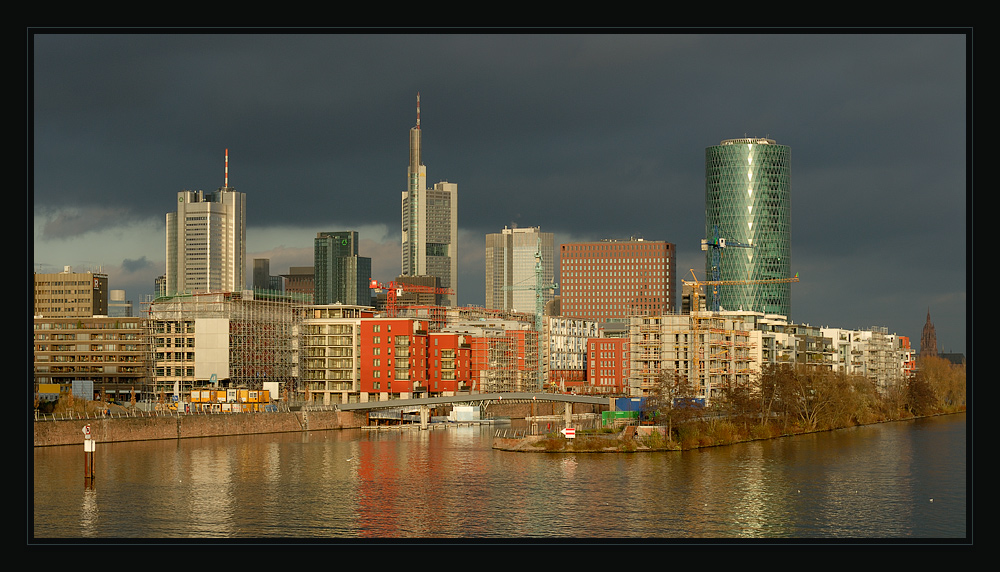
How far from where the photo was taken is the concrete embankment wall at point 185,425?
101688mm

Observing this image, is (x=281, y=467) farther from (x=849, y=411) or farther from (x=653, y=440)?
(x=849, y=411)

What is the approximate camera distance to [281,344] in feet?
553

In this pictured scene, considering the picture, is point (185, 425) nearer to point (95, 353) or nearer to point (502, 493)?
point (95, 353)

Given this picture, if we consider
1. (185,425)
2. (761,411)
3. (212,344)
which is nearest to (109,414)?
(185,425)

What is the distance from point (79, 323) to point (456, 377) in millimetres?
56866

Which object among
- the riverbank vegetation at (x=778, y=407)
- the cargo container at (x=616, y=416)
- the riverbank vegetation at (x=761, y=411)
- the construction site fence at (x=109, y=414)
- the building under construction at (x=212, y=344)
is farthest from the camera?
the building under construction at (x=212, y=344)

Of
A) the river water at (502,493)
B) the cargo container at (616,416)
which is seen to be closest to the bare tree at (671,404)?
the cargo container at (616,416)

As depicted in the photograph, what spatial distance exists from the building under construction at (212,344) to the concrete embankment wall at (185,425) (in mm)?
21027

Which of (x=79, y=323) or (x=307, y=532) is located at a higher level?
(x=79, y=323)

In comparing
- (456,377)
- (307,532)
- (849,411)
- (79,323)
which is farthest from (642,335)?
(307,532)

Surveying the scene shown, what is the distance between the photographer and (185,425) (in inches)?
4562

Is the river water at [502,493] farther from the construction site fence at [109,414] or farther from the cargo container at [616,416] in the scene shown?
the cargo container at [616,416]
